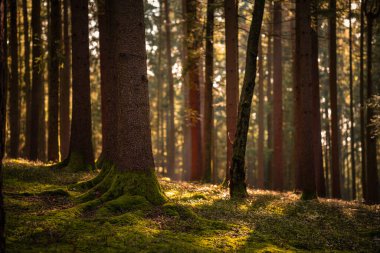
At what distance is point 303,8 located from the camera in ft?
49.4

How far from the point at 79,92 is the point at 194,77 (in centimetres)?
805

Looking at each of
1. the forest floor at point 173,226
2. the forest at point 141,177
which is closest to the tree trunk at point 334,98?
the forest at point 141,177

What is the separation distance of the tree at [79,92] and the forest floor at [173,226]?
6.33 feet

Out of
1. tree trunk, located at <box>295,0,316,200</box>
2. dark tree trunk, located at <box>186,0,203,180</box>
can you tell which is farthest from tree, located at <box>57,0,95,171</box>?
tree trunk, located at <box>295,0,316,200</box>

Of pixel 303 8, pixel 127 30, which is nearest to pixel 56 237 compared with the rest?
pixel 127 30

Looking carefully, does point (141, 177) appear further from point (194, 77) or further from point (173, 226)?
point (194, 77)

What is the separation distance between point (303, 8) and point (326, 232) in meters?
9.47

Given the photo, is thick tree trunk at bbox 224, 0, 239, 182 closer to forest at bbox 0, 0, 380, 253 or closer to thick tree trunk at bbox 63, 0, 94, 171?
forest at bbox 0, 0, 380, 253

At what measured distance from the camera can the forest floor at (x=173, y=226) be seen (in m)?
6.03

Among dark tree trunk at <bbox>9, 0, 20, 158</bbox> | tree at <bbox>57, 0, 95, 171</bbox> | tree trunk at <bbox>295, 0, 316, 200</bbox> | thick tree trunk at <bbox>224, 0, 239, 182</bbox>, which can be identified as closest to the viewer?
tree at <bbox>57, 0, 95, 171</bbox>

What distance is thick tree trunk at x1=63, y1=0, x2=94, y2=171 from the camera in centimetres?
1402

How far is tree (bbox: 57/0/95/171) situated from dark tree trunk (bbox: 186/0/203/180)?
20.3 feet

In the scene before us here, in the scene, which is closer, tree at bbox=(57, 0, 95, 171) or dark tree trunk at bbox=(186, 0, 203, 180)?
tree at bbox=(57, 0, 95, 171)

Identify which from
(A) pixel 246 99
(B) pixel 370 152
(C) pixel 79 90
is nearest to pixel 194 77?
(C) pixel 79 90
